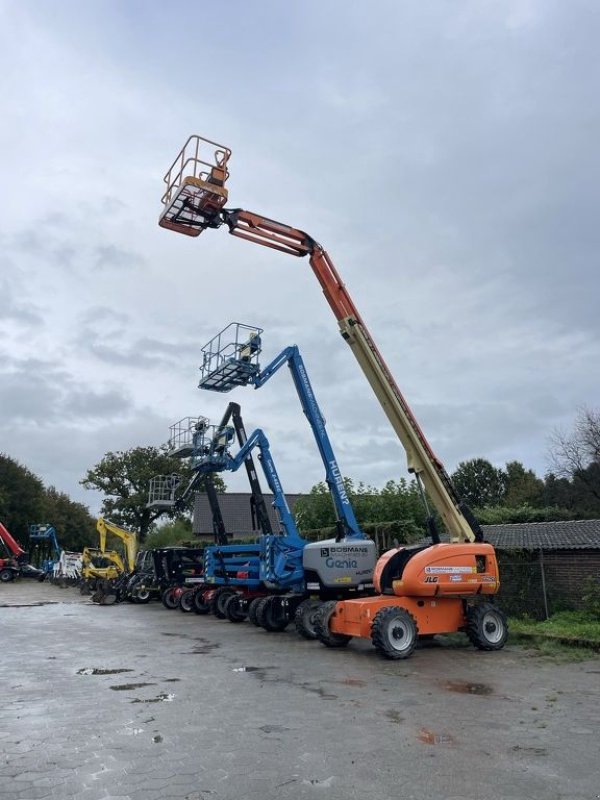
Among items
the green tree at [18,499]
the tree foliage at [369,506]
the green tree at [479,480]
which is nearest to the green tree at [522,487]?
the green tree at [479,480]

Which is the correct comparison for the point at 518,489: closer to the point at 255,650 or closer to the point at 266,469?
the point at 266,469

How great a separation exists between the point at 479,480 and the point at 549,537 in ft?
188

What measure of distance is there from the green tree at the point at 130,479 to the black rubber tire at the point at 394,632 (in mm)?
54960

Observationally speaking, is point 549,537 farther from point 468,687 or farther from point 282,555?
point 468,687

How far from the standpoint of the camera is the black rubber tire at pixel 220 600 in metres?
21.6

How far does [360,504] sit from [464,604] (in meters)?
14.3

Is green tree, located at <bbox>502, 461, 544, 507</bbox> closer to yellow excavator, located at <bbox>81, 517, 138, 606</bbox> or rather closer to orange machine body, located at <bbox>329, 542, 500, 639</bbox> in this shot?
yellow excavator, located at <bbox>81, 517, 138, 606</bbox>

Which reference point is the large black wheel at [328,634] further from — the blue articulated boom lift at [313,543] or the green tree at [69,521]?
the green tree at [69,521]

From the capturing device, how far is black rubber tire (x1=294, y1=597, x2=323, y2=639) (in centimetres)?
1588

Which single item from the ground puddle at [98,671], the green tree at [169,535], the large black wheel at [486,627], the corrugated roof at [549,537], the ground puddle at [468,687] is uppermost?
the green tree at [169,535]

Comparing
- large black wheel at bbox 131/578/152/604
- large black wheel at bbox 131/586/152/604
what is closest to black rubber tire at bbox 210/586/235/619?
large black wheel at bbox 131/578/152/604

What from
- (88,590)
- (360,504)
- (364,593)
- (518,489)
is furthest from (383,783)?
(518,489)

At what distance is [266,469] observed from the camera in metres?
20.8

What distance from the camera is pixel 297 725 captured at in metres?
7.64
